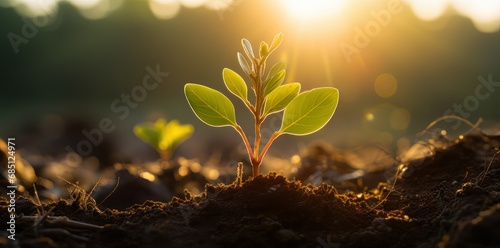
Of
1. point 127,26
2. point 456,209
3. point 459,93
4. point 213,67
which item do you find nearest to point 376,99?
point 459,93

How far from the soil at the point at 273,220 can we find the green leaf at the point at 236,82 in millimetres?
379

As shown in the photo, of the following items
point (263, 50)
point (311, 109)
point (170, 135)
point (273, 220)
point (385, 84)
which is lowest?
point (273, 220)

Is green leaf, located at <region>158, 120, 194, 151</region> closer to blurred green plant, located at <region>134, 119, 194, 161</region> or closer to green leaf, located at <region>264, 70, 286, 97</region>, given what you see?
blurred green plant, located at <region>134, 119, 194, 161</region>

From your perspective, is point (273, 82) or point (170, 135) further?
point (170, 135)

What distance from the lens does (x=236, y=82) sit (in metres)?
2.04

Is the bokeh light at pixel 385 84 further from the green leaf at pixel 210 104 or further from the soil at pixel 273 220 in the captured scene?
the green leaf at pixel 210 104

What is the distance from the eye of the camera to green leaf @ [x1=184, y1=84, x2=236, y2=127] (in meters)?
1.97

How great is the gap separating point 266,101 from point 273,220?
0.55 metres

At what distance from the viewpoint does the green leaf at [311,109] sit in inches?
77.2

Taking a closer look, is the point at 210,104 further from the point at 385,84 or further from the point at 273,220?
the point at 385,84

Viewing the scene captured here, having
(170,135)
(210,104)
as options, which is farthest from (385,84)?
(210,104)

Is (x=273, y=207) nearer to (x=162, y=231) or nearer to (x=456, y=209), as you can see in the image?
(x=162, y=231)

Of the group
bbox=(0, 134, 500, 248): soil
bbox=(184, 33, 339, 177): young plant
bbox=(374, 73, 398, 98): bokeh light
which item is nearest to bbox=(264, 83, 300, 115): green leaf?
bbox=(184, 33, 339, 177): young plant

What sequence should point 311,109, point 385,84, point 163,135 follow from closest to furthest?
1. point 311,109
2. point 163,135
3. point 385,84
